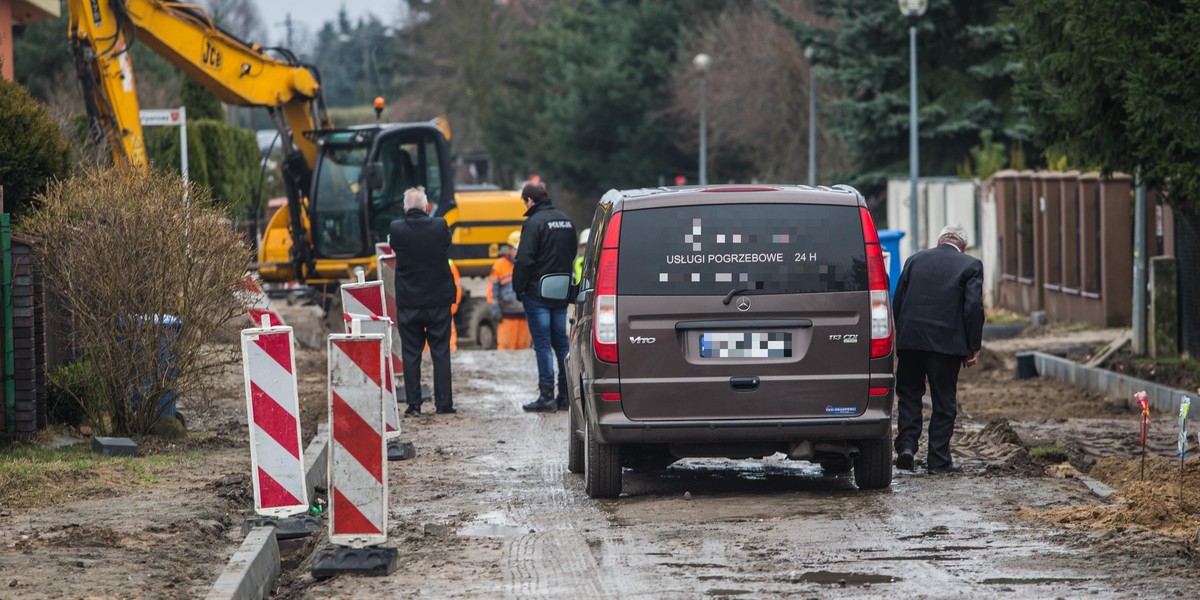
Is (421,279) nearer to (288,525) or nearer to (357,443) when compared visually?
(288,525)

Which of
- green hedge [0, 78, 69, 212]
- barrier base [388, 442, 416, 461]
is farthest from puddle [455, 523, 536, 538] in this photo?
green hedge [0, 78, 69, 212]

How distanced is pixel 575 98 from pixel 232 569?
57.0m

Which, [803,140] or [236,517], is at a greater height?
[803,140]

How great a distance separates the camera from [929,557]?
814 centimetres

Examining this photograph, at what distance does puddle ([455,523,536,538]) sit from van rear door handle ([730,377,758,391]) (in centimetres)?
142

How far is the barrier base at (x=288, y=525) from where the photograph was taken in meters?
9.06

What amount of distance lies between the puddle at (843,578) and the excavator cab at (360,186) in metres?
17.2

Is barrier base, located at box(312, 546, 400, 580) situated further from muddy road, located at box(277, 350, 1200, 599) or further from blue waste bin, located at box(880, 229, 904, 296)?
blue waste bin, located at box(880, 229, 904, 296)

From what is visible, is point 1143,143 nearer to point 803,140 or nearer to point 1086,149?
point 1086,149

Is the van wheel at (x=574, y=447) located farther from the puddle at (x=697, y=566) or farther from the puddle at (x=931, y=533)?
the puddle at (x=697, y=566)

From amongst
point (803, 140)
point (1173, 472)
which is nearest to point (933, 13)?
point (803, 140)

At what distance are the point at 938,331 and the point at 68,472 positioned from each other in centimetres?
546

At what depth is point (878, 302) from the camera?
9750mm

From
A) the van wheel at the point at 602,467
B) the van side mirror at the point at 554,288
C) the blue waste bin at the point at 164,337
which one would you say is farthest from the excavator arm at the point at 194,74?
the van wheel at the point at 602,467
